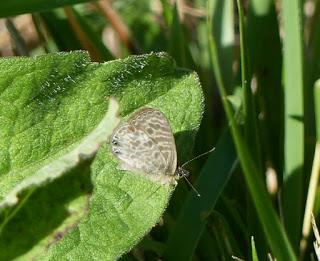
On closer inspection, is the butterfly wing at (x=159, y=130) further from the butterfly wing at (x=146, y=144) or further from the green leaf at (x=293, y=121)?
the green leaf at (x=293, y=121)

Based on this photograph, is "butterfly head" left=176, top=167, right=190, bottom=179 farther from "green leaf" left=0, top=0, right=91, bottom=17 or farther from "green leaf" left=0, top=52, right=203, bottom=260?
"green leaf" left=0, top=0, right=91, bottom=17

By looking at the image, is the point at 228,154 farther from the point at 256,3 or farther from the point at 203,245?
the point at 256,3

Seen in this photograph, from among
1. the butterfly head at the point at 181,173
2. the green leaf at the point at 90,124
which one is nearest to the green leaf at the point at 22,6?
the green leaf at the point at 90,124

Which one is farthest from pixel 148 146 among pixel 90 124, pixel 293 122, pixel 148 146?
pixel 293 122

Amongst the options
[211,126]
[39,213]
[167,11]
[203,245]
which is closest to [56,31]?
[167,11]

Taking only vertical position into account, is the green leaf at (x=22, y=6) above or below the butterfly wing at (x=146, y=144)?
above

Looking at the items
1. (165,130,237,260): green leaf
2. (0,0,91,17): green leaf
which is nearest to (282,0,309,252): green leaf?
(165,130,237,260): green leaf

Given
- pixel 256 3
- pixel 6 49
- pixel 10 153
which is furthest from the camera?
pixel 6 49
